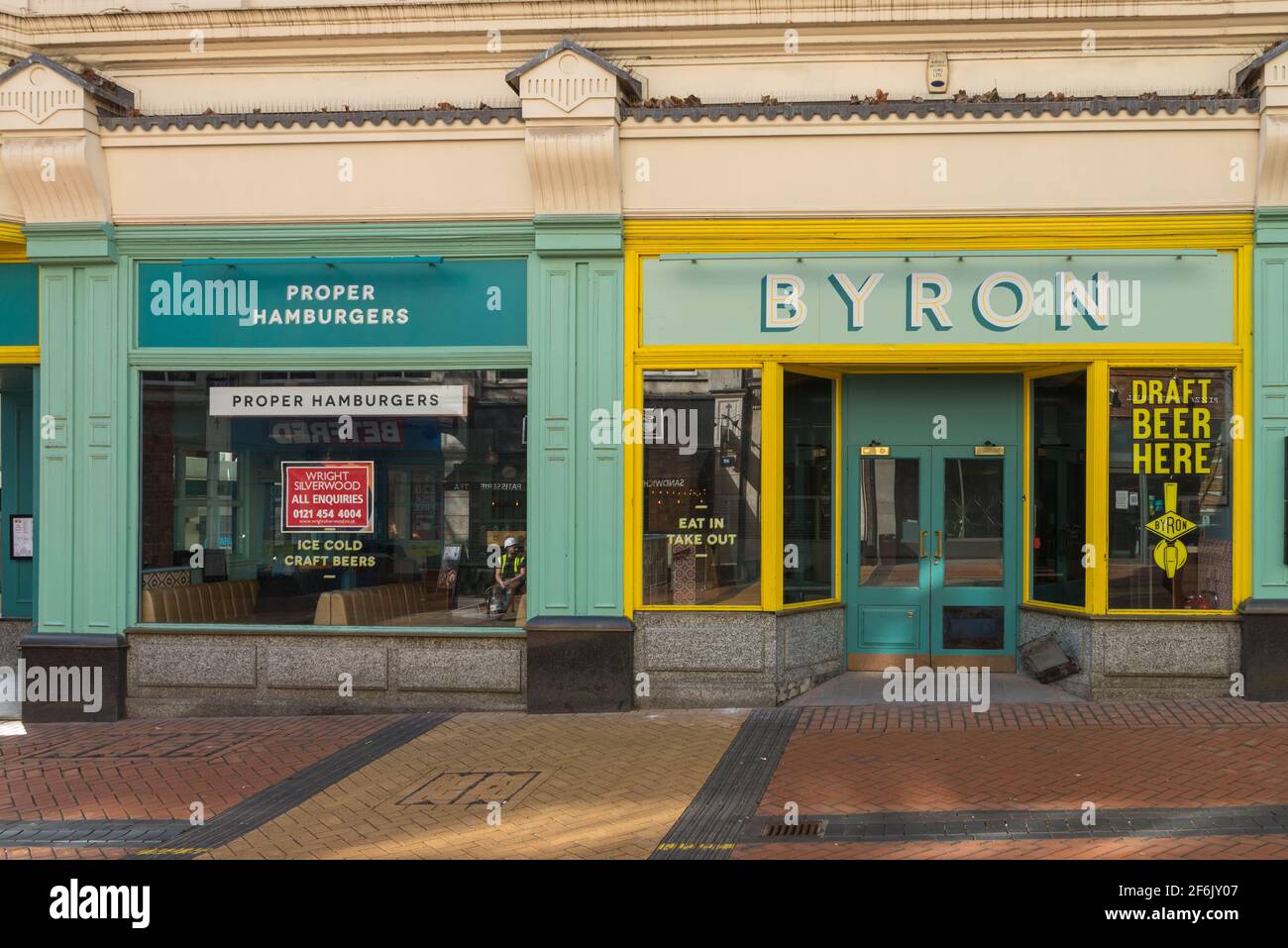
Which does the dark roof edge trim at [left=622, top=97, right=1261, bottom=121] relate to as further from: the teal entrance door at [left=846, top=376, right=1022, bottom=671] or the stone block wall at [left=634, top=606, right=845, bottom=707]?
the stone block wall at [left=634, top=606, right=845, bottom=707]

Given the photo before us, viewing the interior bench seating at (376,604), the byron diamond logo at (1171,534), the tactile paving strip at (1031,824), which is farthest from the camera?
the interior bench seating at (376,604)

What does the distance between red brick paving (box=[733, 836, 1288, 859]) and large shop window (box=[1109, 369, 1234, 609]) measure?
12.0 feet

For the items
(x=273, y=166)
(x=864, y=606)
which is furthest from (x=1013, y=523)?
(x=273, y=166)

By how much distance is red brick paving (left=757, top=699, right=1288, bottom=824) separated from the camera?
21.2ft

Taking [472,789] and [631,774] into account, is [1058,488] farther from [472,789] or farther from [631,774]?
[472,789]

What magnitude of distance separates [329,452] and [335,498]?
1.41 ft

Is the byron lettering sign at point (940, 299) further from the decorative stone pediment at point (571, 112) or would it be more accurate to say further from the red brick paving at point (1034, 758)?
the red brick paving at point (1034, 758)

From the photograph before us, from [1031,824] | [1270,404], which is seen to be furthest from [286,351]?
[1270,404]

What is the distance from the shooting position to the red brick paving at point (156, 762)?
272 inches

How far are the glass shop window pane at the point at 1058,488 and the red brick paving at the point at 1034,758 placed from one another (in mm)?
1208

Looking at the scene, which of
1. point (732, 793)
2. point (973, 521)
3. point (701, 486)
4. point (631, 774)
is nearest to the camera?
point (732, 793)

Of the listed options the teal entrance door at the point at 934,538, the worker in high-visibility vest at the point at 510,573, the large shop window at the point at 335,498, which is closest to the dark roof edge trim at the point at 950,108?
the teal entrance door at the point at 934,538

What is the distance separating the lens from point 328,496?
383 inches

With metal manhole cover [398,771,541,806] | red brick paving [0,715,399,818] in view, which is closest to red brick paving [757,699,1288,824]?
metal manhole cover [398,771,541,806]
